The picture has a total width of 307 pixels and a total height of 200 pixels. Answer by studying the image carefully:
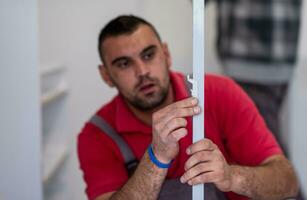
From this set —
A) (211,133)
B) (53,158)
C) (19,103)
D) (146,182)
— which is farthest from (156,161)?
(53,158)

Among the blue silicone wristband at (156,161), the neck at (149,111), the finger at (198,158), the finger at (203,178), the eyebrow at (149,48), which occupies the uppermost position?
the eyebrow at (149,48)

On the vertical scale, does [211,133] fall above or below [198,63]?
below

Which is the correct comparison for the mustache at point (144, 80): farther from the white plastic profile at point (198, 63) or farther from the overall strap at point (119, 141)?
the white plastic profile at point (198, 63)

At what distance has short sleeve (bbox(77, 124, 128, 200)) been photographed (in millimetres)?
711

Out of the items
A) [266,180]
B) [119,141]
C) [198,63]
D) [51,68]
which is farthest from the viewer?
[51,68]

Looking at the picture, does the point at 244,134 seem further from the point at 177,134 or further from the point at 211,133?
the point at 177,134

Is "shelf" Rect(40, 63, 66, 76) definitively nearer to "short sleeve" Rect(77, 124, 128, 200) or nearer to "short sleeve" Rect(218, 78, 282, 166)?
"short sleeve" Rect(77, 124, 128, 200)

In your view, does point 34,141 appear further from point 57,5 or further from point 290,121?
point 290,121

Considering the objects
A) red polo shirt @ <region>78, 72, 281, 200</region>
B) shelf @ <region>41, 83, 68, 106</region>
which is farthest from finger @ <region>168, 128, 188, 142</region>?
shelf @ <region>41, 83, 68, 106</region>

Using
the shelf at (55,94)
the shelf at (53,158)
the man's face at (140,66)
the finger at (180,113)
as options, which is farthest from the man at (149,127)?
the shelf at (55,94)

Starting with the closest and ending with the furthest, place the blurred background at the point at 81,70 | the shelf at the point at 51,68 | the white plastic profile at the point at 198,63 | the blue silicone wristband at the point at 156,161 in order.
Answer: the white plastic profile at the point at 198,63, the blue silicone wristband at the point at 156,161, the blurred background at the point at 81,70, the shelf at the point at 51,68

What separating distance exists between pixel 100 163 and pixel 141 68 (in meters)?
0.18

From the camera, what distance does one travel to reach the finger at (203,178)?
44 centimetres

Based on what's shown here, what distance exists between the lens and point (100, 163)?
74 centimetres
